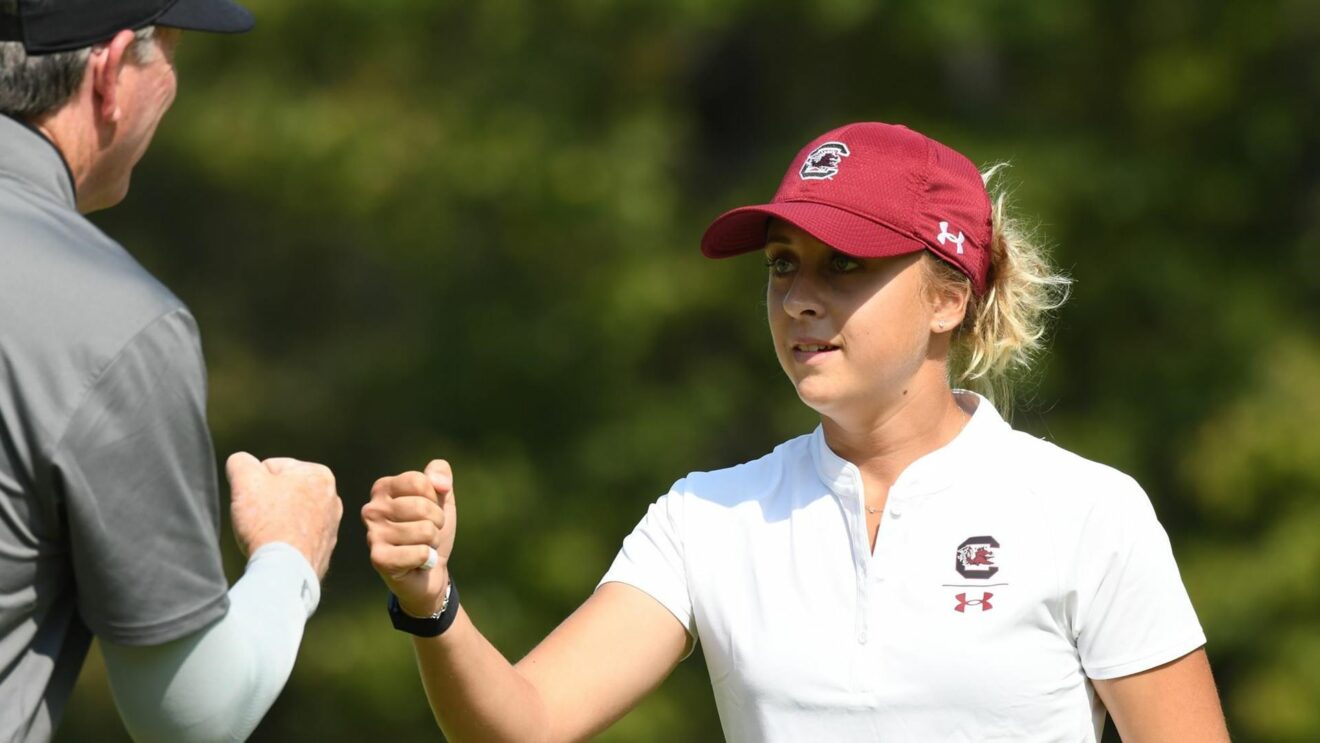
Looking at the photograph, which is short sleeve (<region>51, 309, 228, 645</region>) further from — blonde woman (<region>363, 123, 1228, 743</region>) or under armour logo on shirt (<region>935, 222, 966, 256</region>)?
under armour logo on shirt (<region>935, 222, 966, 256</region>)

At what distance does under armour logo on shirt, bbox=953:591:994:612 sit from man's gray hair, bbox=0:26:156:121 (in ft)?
5.11

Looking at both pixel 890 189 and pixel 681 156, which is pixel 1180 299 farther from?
pixel 890 189

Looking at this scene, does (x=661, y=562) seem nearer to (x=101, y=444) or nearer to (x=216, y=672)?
(x=216, y=672)

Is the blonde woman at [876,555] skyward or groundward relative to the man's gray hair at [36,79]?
groundward

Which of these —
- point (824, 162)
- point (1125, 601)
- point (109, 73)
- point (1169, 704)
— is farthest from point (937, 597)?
point (109, 73)

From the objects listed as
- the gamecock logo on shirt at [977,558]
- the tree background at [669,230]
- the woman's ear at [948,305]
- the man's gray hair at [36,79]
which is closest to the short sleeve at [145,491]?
the man's gray hair at [36,79]

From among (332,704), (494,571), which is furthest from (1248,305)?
(332,704)

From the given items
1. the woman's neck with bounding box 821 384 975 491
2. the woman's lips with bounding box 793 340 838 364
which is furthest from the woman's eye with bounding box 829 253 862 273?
the woman's neck with bounding box 821 384 975 491

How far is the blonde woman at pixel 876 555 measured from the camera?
298 centimetres

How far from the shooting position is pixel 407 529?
281 cm

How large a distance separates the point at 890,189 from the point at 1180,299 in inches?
336

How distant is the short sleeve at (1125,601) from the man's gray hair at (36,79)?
1.70 m

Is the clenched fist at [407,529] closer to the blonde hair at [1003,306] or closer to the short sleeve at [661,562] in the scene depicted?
the short sleeve at [661,562]

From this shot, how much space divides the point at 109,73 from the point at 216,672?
807mm
